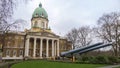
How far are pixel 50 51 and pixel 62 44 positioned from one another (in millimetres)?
7215

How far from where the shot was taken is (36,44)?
240 ft

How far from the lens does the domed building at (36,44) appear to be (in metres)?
68.8

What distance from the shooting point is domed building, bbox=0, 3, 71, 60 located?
68.8 metres

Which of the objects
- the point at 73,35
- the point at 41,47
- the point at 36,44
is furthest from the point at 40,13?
the point at 73,35

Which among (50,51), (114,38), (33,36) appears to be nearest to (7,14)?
(114,38)

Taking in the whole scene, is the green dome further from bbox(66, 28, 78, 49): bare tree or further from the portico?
bbox(66, 28, 78, 49): bare tree

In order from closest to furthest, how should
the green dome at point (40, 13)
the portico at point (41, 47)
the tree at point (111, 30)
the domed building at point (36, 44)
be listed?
the tree at point (111, 30)
the domed building at point (36, 44)
the portico at point (41, 47)
the green dome at point (40, 13)

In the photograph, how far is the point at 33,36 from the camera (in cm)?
6981

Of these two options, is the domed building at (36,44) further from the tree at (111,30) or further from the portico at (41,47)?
the tree at (111,30)

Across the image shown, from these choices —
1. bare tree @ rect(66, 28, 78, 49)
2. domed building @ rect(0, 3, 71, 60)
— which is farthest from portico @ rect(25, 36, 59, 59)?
bare tree @ rect(66, 28, 78, 49)

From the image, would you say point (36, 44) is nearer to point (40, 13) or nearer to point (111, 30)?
point (40, 13)

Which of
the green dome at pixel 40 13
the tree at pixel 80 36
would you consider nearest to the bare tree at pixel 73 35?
the tree at pixel 80 36

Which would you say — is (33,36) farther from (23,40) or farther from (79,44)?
(79,44)

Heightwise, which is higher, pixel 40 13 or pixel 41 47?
pixel 40 13
